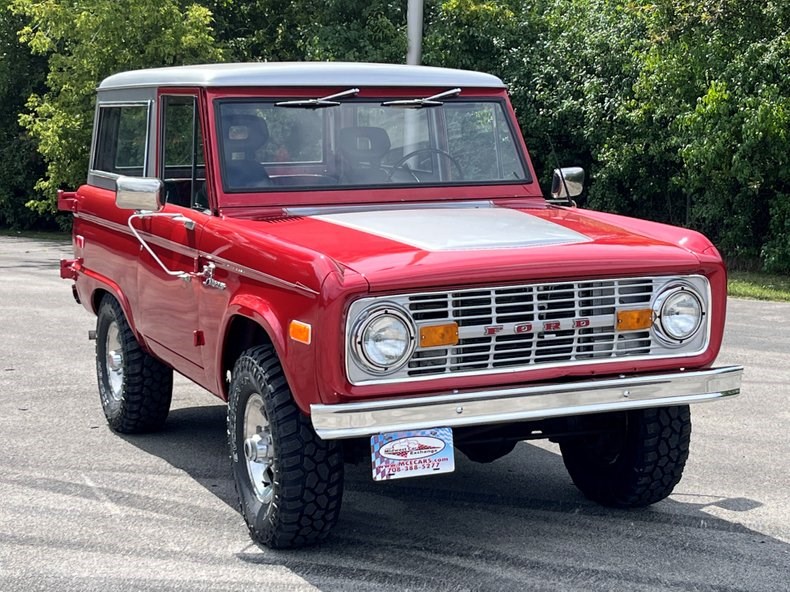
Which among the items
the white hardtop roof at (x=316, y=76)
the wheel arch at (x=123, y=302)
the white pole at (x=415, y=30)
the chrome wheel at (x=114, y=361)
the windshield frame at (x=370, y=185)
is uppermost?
the white pole at (x=415, y=30)

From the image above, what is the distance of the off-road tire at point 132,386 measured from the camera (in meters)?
7.28

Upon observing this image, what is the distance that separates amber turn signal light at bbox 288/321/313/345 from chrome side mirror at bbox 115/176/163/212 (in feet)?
4.27

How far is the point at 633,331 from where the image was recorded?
5270 mm

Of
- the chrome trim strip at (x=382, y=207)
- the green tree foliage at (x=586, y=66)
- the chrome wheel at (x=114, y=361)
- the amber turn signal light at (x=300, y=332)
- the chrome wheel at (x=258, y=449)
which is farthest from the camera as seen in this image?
the green tree foliage at (x=586, y=66)

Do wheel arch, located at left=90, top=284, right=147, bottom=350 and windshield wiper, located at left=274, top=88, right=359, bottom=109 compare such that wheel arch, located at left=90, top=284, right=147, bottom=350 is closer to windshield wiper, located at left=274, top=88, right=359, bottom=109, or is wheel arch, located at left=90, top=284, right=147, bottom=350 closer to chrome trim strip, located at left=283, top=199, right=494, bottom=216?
chrome trim strip, located at left=283, top=199, right=494, bottom=216

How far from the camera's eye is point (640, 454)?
5.75 m

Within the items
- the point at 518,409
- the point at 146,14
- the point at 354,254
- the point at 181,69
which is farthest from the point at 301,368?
the point at 146,14

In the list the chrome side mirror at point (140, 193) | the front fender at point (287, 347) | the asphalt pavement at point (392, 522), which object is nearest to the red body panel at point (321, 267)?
the front fender at point (287, 347)

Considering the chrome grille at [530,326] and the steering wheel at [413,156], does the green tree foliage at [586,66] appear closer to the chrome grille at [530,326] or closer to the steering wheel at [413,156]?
the steering wheel at [413,156]

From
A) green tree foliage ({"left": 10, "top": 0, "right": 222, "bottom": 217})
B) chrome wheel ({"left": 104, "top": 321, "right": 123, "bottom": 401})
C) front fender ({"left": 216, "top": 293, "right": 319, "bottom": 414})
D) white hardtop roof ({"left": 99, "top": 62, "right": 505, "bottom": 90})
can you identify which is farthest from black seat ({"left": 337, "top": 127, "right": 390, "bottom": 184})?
green tree foliage ({"left": 10, "top": 0, "right": 222, "bottom": 217})

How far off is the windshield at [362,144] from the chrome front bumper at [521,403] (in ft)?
5.75

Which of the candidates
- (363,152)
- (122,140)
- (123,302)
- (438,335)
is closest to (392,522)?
(438,335)

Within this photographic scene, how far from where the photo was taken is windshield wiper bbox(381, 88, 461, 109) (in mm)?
6551

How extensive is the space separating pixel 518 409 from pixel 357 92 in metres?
2.19
